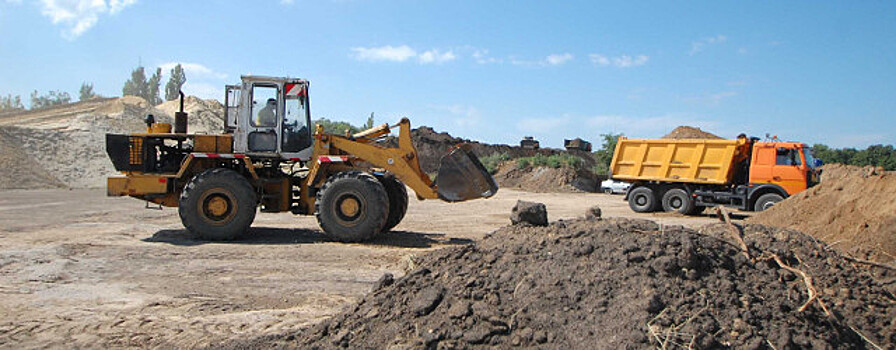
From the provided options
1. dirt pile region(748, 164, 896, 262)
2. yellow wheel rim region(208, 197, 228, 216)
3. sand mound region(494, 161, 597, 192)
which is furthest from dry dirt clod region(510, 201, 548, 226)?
sand mound region(494, 161, 597, 192)

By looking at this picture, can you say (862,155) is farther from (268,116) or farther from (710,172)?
(268,116)

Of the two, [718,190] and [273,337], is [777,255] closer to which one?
[273,337]

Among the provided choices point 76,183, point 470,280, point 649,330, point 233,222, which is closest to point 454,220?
point 233,222

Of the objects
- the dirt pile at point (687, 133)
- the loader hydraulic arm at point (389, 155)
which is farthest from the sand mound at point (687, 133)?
the loader hydraulic arm at point (389, 155)

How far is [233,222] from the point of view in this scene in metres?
9.67

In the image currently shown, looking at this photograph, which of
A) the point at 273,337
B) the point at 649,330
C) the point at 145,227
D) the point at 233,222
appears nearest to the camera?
the point at 649,330

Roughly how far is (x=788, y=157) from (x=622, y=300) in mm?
14305

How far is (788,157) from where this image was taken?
15734 millimetres

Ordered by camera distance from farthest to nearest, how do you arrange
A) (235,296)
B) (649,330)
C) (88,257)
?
(88,257), (235,296), (649,330)

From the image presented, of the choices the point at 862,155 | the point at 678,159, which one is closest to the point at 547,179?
the point at 678,159

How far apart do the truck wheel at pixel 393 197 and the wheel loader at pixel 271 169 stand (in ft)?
0.06

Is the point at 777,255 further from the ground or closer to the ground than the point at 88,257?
further from the ground

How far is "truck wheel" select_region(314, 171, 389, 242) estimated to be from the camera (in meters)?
9.33

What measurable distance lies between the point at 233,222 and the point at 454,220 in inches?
226
